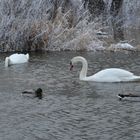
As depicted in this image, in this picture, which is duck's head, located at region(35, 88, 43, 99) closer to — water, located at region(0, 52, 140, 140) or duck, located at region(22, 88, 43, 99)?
duck, located at region(22, 88, 43, 99)

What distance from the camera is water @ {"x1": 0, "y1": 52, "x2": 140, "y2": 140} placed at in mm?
9750

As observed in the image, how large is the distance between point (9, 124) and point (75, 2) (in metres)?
14.8

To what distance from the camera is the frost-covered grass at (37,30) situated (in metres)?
21.2

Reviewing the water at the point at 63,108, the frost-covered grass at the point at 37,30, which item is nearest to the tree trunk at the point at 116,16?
the frost-covered grass at the point at 37,30

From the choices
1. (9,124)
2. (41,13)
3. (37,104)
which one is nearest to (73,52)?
(41,13)

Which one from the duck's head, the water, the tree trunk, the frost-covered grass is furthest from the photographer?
the tree trunk

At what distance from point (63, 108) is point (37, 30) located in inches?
413

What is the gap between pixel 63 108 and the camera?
37.8 ft

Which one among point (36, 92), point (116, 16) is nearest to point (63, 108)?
point (36, 92)

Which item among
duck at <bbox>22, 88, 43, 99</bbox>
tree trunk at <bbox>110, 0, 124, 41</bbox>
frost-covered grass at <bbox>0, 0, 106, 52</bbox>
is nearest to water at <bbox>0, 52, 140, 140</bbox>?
duck at <bbox>22, 88, 43, 99</bbox>

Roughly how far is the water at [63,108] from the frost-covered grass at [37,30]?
426cm

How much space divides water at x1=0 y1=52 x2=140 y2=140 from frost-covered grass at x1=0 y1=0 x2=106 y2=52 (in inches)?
168

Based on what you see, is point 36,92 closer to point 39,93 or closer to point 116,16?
point 39,93

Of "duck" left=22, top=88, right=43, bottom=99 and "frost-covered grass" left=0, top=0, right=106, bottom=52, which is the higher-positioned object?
"frost-covered grass" left=0, top=0, right=106, bottom=52
